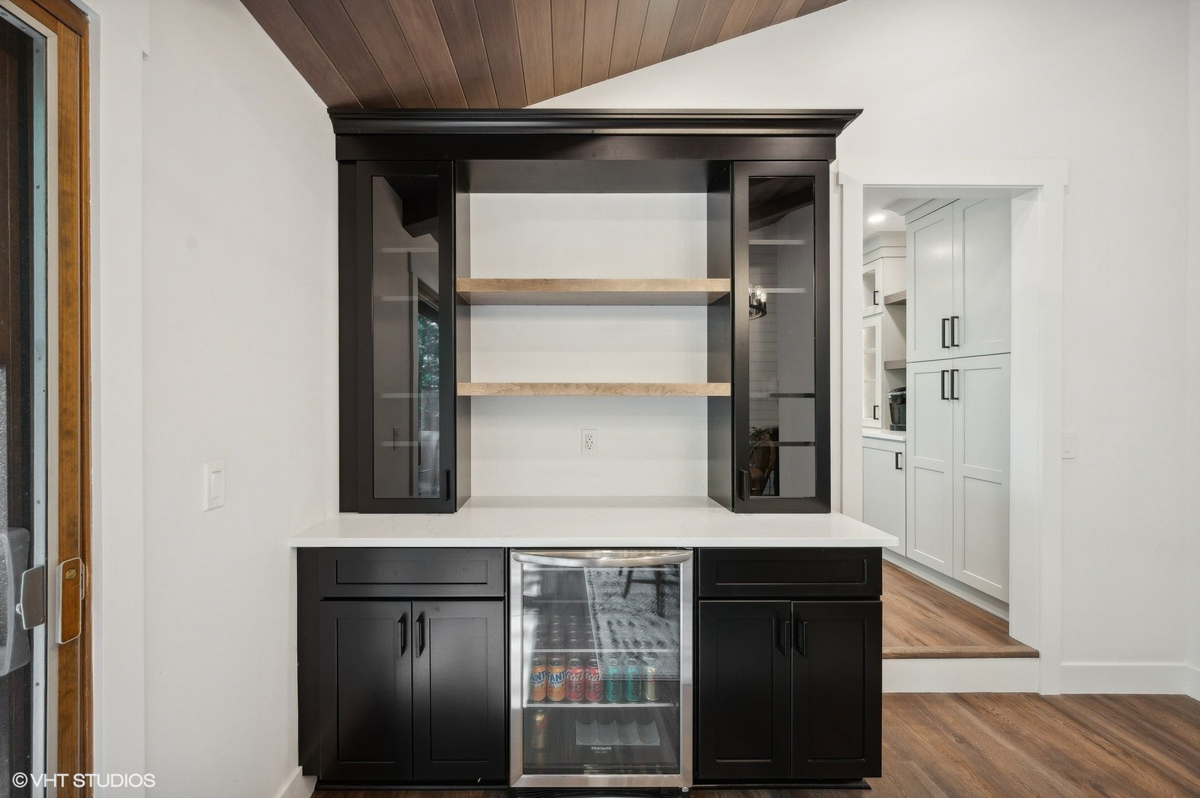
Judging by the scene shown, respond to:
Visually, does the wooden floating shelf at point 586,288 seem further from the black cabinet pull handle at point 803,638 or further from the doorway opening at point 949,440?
the black cabinet pull handle at point 803,638

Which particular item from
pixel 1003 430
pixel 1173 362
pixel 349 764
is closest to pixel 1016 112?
pixel 1173 362

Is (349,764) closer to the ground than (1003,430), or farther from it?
closer to the ground

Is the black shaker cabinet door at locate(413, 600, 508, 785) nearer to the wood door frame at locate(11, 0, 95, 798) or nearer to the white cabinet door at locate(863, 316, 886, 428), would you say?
the wood door frame at locate(11, 0, 95, 798)

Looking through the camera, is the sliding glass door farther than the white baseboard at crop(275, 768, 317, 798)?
No

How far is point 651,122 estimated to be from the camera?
6.44 ft

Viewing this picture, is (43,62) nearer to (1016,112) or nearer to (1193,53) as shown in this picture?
(1016,112)

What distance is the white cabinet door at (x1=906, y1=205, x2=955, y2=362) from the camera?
318cm

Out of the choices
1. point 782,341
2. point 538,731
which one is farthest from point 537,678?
point 782,341

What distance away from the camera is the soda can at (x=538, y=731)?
68.5 inches

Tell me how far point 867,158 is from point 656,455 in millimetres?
1559

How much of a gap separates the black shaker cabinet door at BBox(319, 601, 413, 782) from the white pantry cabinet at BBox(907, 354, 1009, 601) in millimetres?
2928

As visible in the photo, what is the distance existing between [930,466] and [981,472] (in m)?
0.42

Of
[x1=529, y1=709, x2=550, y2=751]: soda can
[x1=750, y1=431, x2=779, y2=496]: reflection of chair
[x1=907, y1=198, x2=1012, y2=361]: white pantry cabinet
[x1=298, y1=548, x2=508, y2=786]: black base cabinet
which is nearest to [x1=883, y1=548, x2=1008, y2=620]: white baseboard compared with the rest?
[x1=907, y1=198, x2=1012, y2=361]: white pantry cabinet

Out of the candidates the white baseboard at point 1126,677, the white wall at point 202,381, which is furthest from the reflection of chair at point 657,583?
the white baseboard at point 1126,677
